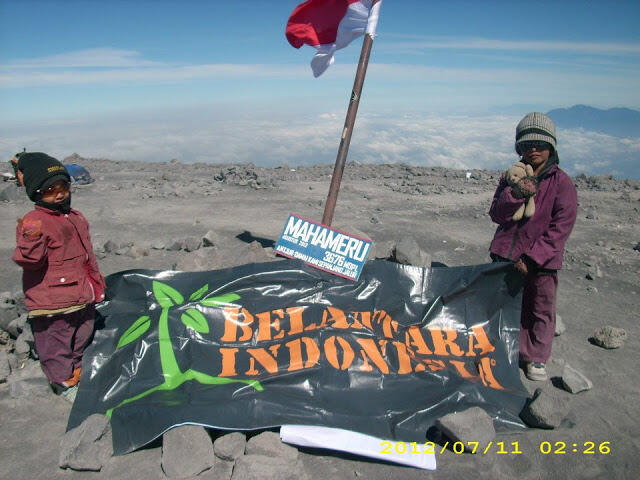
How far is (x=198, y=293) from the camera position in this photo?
12.5ft

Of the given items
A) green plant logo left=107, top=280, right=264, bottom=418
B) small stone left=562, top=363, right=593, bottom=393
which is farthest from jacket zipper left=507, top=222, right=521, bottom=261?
green plant logo left=107, top=280, right=264, bottom=418

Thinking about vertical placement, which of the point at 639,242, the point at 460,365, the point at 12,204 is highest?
the point at 639,242

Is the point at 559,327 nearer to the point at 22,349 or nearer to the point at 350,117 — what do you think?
the point at 350,117

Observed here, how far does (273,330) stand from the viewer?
3.63 meters

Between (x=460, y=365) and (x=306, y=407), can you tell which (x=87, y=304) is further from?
(x=460, y=365)

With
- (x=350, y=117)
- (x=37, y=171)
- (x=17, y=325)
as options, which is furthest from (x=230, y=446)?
(x=350, y=117)

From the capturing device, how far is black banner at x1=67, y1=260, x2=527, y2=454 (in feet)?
9.85

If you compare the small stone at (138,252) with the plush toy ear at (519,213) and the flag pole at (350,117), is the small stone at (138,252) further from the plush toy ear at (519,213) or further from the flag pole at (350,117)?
the plush toy ear at (519,213)

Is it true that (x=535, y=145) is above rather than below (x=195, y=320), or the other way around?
above

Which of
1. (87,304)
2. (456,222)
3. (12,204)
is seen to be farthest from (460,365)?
(12,204)

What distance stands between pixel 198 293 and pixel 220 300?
0.80 feet

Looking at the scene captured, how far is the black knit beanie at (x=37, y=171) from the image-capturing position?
3.05m

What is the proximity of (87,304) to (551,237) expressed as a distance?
3888mm
